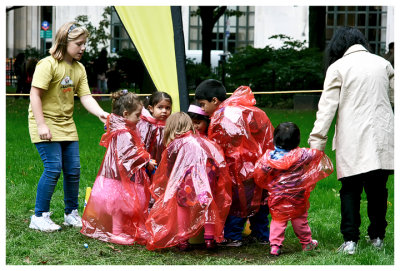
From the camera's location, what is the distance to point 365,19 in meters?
32.3

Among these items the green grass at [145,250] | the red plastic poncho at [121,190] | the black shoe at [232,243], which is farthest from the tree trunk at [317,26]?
the black shoe at [232,243]

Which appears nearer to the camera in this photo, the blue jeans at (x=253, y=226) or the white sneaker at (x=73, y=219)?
the blue jeans at (x=253, y=226)

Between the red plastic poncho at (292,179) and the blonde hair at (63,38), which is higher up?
the blonde hair at (63,38)

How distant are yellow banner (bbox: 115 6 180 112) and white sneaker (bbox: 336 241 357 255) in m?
2.21

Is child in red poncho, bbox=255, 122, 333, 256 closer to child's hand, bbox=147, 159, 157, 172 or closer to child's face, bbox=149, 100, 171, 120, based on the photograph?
child's hand, bbox=147, 159, 157, 172

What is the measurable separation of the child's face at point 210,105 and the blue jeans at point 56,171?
4.14 feet

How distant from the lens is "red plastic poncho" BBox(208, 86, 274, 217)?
15.8 ft

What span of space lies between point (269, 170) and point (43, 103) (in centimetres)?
208

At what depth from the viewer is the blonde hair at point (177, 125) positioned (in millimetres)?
4777

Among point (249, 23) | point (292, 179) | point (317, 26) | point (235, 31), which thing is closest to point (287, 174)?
point (292, 179)

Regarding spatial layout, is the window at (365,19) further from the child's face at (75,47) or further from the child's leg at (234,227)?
the child's leg at (234,227)

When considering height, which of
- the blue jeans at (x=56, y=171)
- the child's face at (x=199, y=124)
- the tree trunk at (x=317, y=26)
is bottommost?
the blue jeans at (x=56, y=171)

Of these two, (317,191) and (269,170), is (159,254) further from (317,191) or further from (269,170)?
(317,191)

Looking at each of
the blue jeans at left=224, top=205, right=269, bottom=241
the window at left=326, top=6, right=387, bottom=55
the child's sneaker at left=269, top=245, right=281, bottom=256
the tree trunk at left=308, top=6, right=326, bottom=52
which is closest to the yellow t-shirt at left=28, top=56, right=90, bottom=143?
the blue jeans at left=224, top=205, right=269, bottom=241
